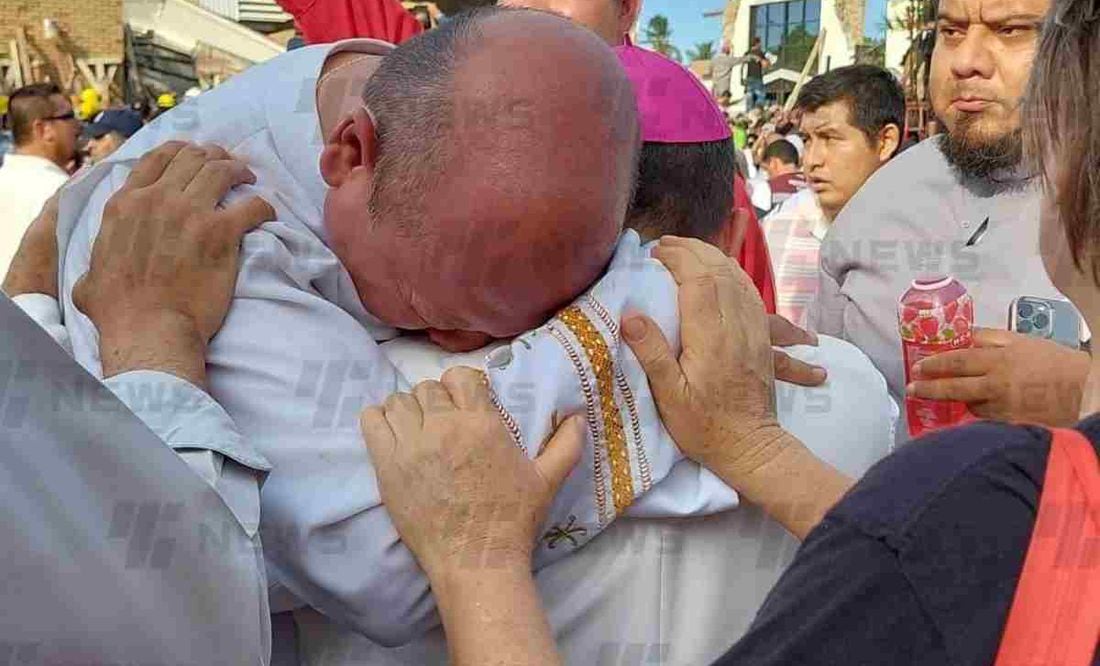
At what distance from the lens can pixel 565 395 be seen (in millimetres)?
1022

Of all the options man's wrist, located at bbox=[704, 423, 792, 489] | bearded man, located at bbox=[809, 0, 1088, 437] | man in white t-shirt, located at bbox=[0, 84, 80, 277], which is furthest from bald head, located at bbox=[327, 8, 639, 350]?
man in white t-shirt, located at bbox=[0, 84, 80, 277]

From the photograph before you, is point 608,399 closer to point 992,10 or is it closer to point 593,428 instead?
point 593,428

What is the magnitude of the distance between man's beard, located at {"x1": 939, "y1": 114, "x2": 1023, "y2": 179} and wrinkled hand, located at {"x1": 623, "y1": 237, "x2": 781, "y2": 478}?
3.73 ft

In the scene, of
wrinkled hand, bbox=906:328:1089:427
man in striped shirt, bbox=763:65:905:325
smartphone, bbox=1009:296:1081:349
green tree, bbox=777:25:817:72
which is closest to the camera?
wrinkled hand, bbox=906:328:1089:427

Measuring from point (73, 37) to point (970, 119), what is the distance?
15.4 m

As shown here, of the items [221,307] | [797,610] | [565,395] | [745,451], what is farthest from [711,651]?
[221,307]

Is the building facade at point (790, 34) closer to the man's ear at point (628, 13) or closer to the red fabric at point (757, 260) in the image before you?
the man's ear at point (628, 13)

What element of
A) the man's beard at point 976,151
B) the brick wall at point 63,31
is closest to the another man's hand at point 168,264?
the man's beard at point 976,151

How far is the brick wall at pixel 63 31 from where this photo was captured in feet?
49.1

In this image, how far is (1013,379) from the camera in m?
1.64

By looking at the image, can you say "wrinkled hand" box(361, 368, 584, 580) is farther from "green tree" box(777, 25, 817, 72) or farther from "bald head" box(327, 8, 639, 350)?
"green tree" box(777, 25, 817, 72)

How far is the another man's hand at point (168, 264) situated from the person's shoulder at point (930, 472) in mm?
557

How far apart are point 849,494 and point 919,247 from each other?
1.56 meters

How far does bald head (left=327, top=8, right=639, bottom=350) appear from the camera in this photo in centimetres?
95
